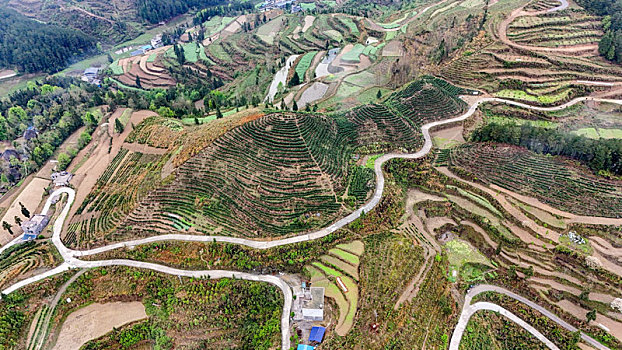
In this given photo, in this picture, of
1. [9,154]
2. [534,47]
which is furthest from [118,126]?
[534,47]

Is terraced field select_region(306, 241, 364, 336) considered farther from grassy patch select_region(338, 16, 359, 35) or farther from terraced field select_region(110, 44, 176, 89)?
terraced field select_region(110, 44, 176, 89)

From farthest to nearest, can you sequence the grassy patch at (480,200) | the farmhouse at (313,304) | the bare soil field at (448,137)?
the bare soil field at (448,137)
the grassy patch at (480,200)
the farmhouse at (313,304)

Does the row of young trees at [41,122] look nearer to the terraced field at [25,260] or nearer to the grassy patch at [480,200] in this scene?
the terraced field at [25,260]

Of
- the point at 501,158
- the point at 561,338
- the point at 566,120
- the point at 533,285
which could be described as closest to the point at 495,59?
the point at 566,120

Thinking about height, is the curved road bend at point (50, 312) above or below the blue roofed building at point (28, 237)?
below

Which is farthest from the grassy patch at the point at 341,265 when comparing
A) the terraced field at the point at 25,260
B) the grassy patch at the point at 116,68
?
the grassy patch at the point at 116,68

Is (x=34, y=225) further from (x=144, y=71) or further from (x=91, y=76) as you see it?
(x=91, y=76)
